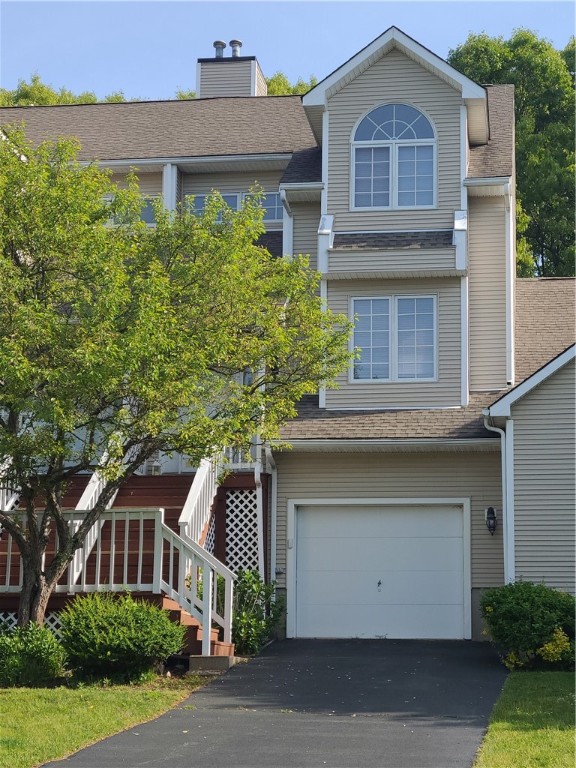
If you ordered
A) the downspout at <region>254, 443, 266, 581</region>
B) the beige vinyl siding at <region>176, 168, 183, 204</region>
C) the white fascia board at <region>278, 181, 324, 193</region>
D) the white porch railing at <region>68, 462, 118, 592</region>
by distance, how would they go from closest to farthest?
the white porch railing at <region>68, 462, 118, 592</region> → the downspout at <region>254, 443, 266, 581</region> → the white fascia board at <region>278, 181, 324, 193</region> → the beige vinyl siding at <region>176, 168, 183, 204</region>

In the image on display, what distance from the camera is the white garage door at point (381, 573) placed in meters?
A: 17.9

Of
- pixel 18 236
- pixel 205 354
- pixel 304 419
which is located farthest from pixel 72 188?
pixel 304 419

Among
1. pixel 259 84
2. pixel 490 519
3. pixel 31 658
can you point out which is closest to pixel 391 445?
pixel 490 519

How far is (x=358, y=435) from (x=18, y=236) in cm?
658

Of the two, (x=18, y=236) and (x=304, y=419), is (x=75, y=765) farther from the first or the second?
(x=304, y=419)

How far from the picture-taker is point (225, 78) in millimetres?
27000

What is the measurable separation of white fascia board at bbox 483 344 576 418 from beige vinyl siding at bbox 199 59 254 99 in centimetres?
1345

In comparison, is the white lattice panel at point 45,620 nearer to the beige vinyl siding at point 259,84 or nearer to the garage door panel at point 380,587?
the garage door panel at point 380,587

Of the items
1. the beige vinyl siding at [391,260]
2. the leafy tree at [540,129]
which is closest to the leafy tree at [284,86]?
the leafy tree at [540,129]

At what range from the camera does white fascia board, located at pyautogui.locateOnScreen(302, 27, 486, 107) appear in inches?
757

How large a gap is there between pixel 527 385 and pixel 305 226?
5.96 metres

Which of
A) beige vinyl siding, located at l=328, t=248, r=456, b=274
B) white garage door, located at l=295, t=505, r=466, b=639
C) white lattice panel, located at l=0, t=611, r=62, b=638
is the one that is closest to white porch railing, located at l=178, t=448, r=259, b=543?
white garage door, located at l=295, t=505, r=466, b=639

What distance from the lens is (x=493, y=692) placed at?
12719mm

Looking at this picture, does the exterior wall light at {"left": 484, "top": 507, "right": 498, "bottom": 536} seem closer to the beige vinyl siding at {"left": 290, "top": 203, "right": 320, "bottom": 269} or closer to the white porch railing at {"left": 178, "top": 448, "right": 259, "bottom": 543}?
the white porch railing at {"left": 178, "top": 448, "right": 259, "bottom": 543}
